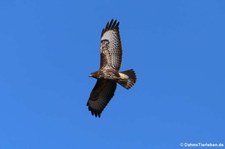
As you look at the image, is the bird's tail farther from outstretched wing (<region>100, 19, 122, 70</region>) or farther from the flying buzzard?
outstretched wing (<region>100, 19, 122, 70</region>)

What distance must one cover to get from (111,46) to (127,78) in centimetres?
148

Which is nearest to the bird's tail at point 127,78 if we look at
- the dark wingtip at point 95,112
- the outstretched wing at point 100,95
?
the outstretched wing at point 100,95

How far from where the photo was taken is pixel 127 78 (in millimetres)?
12602

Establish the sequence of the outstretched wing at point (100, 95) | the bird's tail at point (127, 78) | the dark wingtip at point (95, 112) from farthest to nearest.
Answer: the dark wingtip at point (95, 112) < the outstretched wing at point (100, 95) < the bird's tail at point (127, 78)

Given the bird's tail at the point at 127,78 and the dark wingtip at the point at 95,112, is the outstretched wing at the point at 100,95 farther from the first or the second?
the bird's tail at the point at 127,78

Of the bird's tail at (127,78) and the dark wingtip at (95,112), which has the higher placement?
A: the bird's tail at (127,78)

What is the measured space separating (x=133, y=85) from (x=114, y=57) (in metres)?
1.23

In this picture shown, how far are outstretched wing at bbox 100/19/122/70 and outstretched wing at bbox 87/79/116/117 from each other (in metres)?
0.58

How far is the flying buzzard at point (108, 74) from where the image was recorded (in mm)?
12617

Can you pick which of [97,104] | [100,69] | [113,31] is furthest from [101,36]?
[97,104]

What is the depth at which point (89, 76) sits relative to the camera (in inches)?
493

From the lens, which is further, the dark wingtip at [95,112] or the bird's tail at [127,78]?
the dark wingtip at [95,112]

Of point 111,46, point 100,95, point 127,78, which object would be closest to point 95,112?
point 100,95

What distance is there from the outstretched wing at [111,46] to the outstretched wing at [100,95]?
577 millimetres
